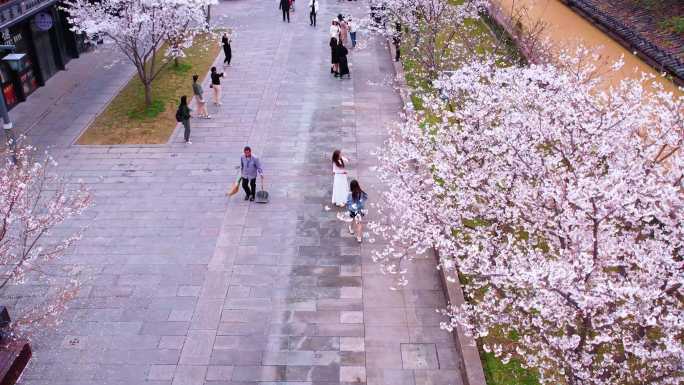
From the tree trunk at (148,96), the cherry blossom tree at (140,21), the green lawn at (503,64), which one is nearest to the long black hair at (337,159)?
the green lawn at (503,64)

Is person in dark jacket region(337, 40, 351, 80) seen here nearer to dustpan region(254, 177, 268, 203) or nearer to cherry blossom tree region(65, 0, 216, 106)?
cherry blossom tree region(65, 0, 216, 106)

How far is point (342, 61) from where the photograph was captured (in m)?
25.2

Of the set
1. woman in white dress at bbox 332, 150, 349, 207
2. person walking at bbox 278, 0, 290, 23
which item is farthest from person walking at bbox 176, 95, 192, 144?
person walking at bbox 278, 0, 290, 23

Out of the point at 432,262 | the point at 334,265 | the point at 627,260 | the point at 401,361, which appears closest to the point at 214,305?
the point at 334,265

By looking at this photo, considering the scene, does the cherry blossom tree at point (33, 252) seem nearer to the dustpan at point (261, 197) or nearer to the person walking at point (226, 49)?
the dustpan at point (261, 197)

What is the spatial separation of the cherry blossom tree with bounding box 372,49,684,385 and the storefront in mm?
16733

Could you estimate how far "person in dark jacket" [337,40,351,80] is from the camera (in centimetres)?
2478

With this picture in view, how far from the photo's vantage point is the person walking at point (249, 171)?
15523mm

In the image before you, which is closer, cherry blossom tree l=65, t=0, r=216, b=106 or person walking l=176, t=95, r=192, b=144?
person walking l=176, t=95, r=192, b=144

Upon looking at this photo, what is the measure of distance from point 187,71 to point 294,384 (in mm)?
19379

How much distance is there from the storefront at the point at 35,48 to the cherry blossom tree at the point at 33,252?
7501 mm

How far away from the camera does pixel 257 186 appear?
16953 mm

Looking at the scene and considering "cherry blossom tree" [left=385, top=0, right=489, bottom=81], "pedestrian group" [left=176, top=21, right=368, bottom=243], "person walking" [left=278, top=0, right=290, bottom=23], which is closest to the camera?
"pedestrian group" [left=176, top=21, right=368, bottom=243]

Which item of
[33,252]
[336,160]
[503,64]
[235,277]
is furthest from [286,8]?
[33,252]
